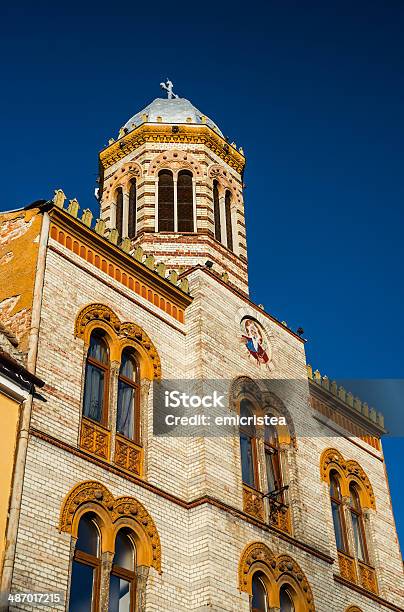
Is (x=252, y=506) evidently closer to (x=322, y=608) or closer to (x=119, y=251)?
(x=322, y=608)

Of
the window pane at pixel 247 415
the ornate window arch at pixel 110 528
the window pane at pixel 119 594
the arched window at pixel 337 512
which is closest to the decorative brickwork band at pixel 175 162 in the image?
the window pane at pixel 247 415

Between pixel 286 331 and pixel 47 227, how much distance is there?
25.9 feet

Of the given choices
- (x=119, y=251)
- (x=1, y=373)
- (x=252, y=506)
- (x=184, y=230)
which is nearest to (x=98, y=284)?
(x=119, y=251)

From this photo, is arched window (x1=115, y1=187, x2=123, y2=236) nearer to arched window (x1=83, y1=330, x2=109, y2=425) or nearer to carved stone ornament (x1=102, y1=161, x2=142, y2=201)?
carved stone ornament (x1=102, y1=161, x2=142, y2=201)

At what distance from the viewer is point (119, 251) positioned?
1928 centimetres

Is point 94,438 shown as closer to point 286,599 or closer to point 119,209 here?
point 286,599

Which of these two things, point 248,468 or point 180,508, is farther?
point 248,468

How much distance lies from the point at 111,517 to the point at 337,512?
325 inches

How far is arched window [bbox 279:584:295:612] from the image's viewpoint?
60.1 ft

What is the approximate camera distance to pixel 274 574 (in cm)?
1803

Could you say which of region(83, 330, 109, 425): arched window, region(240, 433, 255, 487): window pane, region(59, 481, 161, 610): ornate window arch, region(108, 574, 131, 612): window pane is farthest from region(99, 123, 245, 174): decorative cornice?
region(108, 574, 131, 612): window pane

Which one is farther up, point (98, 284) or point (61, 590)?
point (98, 284)

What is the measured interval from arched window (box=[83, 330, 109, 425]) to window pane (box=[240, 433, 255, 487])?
3.68 meters

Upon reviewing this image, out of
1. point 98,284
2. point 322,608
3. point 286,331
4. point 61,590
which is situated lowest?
point 61,590
